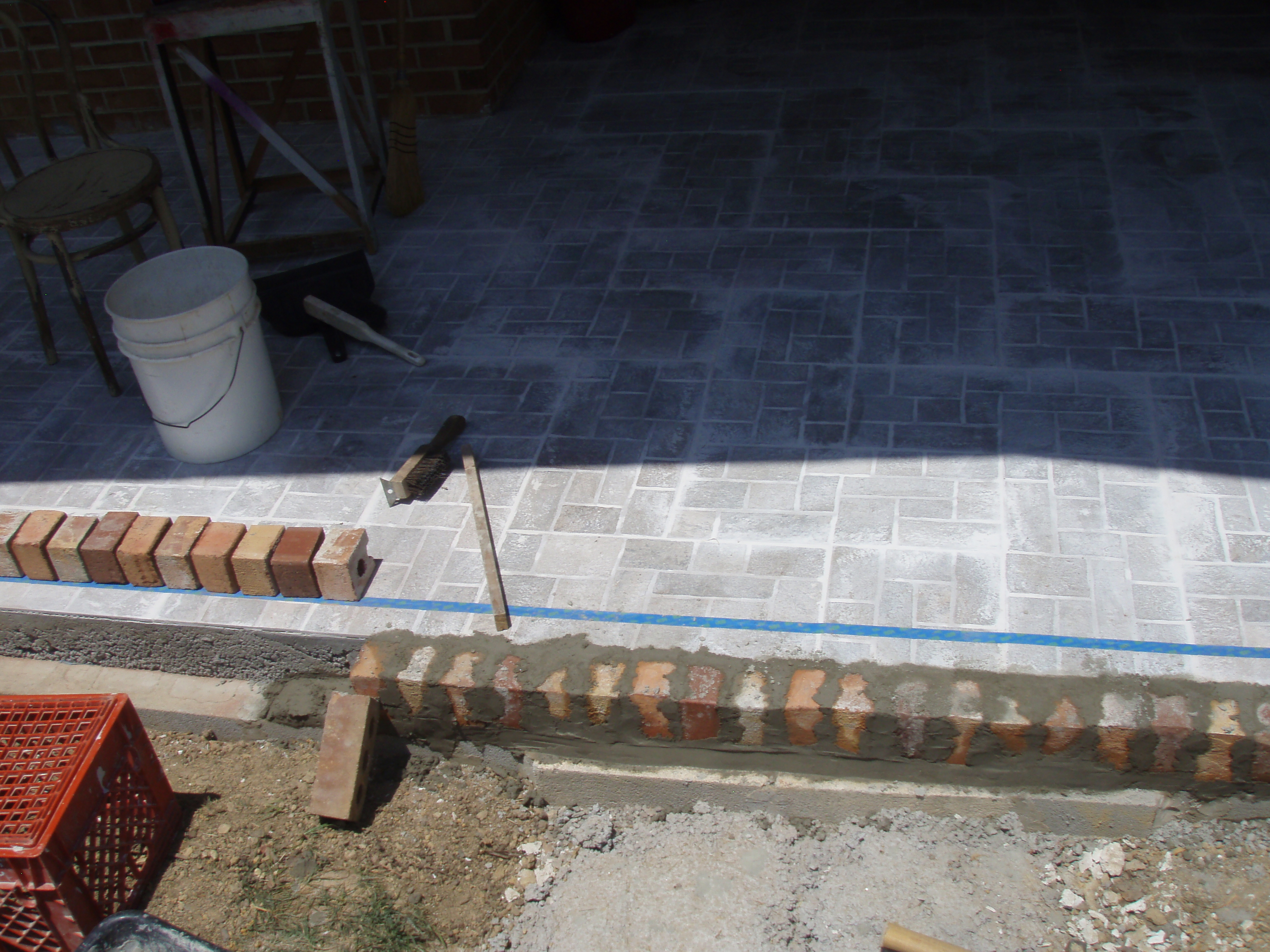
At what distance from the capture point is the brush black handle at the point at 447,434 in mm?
4688

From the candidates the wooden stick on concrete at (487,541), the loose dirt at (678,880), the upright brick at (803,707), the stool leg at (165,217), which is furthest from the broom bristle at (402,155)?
the upright brick at (803,707)

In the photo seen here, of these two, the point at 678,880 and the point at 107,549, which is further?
the point at 107,549

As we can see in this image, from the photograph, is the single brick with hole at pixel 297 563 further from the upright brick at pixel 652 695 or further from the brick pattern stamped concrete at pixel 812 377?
the upright brick at pixel 652 695

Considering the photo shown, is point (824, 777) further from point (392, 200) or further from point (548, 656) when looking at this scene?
point (392, 200)

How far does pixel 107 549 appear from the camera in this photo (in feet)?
14.1

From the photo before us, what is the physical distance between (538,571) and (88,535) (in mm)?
1878

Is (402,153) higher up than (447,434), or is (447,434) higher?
(402,153)

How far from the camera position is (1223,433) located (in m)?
4.48

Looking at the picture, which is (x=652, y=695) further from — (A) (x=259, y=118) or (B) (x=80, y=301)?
(A) (x=259, y=118)

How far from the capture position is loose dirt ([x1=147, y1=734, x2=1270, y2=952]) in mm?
3410

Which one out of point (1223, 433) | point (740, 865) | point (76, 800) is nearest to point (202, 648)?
point (76, 800)

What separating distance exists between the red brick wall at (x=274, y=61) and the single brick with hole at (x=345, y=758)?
5.01 m

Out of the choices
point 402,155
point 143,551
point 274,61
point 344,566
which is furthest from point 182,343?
point 274,61

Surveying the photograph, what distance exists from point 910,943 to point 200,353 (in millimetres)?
3535
